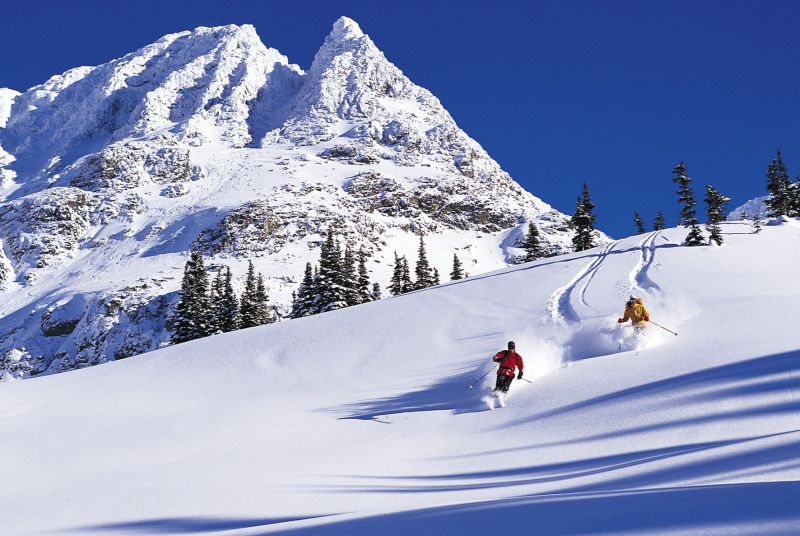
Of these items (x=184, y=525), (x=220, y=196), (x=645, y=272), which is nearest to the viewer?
(x=184, y=525)

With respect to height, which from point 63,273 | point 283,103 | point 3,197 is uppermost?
point 283,103

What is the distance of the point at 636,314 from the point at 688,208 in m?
27.5

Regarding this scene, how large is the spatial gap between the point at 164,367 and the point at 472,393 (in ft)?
36.3

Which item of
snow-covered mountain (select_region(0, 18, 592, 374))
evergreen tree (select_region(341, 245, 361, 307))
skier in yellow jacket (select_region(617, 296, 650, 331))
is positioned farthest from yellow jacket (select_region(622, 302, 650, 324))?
snow-covered mountain (select_region(0, 18, 592, 374))

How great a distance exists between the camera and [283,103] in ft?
649

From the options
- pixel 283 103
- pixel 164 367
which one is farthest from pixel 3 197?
pixel 164 367

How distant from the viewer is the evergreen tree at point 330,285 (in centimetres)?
5031

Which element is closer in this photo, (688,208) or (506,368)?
(506,368)

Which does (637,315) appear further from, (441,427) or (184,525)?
(184,525)

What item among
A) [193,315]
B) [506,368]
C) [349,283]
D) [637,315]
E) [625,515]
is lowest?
[625,515]

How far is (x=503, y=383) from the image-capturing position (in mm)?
10914

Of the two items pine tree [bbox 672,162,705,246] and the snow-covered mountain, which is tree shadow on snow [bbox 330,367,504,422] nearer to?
pine tree [bbox 672,162,705,246]

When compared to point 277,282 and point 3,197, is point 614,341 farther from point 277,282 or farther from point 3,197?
point 3,197

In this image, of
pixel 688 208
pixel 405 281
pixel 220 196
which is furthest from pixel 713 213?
pixel 220 196
